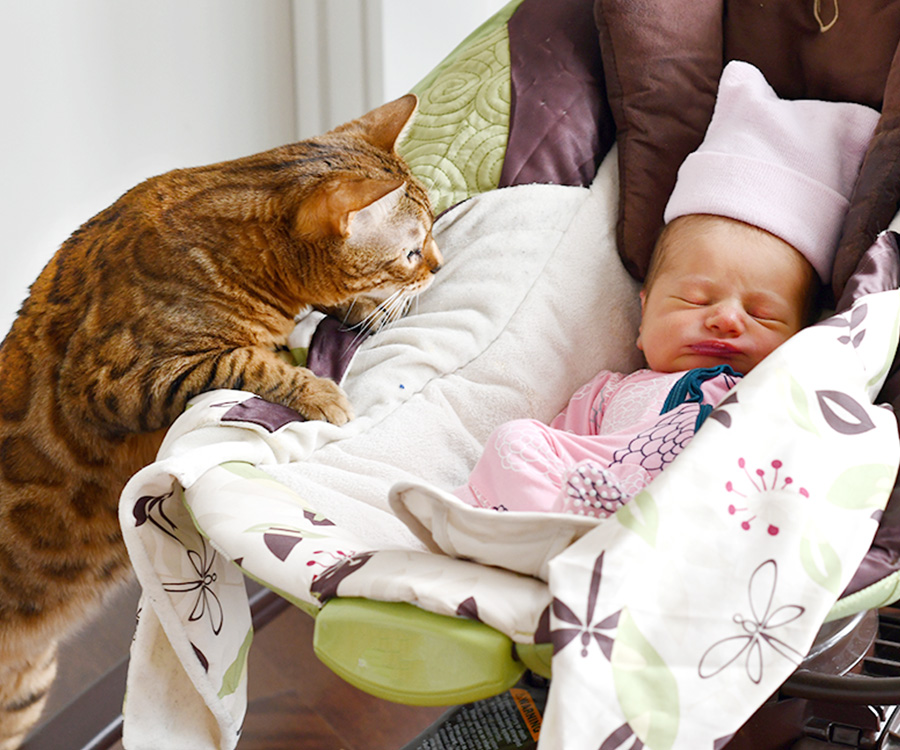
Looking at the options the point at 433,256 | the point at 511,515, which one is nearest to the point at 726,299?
the point at 433,256

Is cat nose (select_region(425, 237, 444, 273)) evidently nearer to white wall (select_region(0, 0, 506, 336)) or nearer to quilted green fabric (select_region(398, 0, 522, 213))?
quilted green fabric (select_region(398, 0, 522, 213))

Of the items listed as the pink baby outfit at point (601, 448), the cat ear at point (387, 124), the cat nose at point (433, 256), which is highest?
the cat ear at point (387, 124)

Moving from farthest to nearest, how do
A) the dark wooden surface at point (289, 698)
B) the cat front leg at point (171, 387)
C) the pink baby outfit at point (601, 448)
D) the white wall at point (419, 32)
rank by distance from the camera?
1. the white wall at point (419, 32)
2. the dark wooden surface at point (289, 698)
3. the cat front leg at point (171, 387)
4. the pink baby outfit at point (601, 448)

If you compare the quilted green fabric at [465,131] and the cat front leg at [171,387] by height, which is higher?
the quilted green fabric at [465,131]

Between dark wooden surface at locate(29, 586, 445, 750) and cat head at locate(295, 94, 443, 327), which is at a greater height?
cat head at locate(295, 94, 443, 327)

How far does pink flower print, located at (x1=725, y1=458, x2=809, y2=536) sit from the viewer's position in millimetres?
591

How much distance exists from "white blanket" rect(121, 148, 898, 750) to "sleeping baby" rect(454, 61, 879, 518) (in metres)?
0.12

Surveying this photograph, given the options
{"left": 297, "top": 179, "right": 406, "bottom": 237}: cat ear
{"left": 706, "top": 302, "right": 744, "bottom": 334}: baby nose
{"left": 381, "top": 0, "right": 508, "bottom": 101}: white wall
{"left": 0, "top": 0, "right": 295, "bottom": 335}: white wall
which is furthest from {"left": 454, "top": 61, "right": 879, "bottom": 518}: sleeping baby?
{"left": 0, "top": 0, "right": 295, "bottom": 335}: white wall

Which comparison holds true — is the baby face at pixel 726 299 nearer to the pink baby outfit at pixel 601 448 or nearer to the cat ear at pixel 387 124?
the pink baby outfit at pixel 601 448

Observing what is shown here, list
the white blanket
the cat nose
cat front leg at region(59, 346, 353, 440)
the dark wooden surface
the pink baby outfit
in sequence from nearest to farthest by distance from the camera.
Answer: the white blanket, the pink baby outfit, cat front leg at region(59, 346, 353, 440), the cat nose, the dark wooden surface

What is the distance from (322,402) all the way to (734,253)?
0.56 m

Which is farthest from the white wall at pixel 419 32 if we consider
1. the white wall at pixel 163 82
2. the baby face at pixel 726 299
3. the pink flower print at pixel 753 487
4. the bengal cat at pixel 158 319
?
the pink flower print at pixel 753 487

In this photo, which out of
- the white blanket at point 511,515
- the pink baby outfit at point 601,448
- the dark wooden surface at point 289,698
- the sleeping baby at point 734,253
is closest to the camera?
the white blanket at point 511,515

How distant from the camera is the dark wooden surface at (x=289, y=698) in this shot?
1.64 metres
